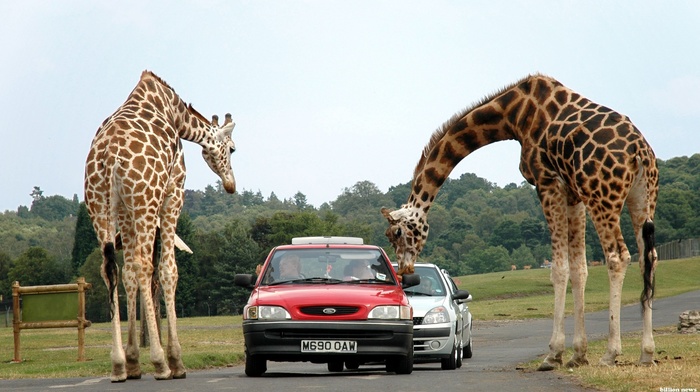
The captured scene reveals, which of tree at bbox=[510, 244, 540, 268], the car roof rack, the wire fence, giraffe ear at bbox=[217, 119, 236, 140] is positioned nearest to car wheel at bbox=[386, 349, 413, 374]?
the car roof rack

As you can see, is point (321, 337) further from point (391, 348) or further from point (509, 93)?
point (509, 93)

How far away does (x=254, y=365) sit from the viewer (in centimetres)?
1536

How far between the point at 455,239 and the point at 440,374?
173 metres

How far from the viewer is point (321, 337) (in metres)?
14.6

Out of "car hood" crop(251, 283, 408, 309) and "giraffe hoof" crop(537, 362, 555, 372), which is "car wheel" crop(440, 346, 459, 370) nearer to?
"giraffe hoof" crop(537, 362, 555, 372)

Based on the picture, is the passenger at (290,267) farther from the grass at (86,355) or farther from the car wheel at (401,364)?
the grass at (86,355)

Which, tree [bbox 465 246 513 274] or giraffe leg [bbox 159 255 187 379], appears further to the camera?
tree [bbox 465 246 513 274]

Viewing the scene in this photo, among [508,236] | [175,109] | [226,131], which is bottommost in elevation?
[226,131]

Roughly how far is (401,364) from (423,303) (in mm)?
3975

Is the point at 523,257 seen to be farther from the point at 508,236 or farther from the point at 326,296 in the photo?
the point at 326,296

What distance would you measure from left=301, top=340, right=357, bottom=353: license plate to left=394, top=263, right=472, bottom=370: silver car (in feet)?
13.0

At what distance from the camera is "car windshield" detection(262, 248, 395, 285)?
16062 millimetres

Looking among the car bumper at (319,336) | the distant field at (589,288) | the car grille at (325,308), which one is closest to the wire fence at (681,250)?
the distant field at (589,288)

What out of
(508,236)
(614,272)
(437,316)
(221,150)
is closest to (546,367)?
(614,272)
